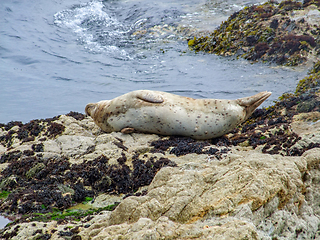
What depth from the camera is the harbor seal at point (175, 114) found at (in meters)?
6.95

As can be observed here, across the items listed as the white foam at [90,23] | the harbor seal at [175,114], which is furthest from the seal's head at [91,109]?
the white foam at [90,23]

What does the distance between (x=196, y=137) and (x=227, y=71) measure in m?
6.20

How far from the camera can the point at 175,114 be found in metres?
6.94

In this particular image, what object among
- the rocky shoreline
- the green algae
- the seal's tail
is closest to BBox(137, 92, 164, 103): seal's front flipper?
the rocky shoreline

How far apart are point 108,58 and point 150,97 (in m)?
8.53

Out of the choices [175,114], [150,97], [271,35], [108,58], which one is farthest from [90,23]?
[175,114]

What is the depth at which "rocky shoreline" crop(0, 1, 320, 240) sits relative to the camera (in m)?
2.88

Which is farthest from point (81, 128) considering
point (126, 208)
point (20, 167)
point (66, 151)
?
point (126, 208)

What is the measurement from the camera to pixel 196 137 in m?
7.05

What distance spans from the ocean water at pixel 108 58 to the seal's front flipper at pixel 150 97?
4518 millimetres

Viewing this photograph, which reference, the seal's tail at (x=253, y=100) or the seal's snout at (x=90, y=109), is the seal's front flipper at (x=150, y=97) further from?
the seal's tail at (x=253, y=100)

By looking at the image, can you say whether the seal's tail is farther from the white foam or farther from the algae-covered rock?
the white foam

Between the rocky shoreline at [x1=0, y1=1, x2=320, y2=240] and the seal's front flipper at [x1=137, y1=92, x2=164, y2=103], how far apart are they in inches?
31.9

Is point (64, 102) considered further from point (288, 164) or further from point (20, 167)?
point (288, 164)
